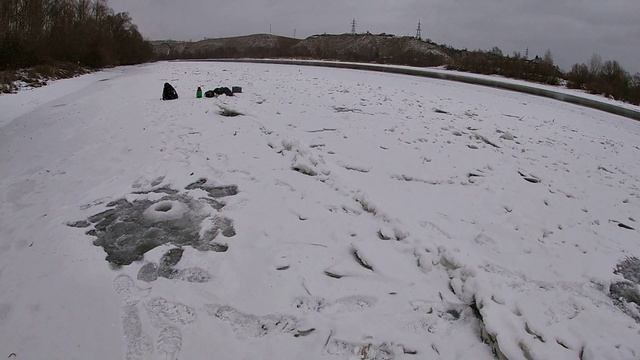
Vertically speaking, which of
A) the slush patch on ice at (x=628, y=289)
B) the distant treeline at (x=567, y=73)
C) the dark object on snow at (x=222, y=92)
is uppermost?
the distant treeline at (x=567, y=73)

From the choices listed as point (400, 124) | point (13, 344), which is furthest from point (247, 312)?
point (400, 124)

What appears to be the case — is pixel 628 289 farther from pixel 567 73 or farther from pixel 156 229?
pixel 567 73

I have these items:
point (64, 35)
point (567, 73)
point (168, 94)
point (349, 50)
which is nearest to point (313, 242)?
point (168, 94)

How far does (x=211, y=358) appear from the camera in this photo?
306 cm

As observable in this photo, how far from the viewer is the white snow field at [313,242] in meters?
3.33

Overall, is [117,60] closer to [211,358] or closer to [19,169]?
[19,169]

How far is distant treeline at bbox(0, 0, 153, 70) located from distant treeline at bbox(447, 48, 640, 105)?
28442 millimetres

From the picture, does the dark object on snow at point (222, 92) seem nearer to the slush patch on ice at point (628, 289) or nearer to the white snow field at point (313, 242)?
the white snow field at point (313, 242)

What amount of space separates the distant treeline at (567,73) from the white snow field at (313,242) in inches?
512

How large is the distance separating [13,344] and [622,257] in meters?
6.74

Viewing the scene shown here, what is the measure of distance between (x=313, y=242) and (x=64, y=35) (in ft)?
114

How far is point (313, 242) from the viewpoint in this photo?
4645mm

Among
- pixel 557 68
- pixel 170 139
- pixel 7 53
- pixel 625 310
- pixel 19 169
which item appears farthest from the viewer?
pixel 557 68

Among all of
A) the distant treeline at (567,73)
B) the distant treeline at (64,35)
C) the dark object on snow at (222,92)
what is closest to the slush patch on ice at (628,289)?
the dark object on snow at (222,92)
